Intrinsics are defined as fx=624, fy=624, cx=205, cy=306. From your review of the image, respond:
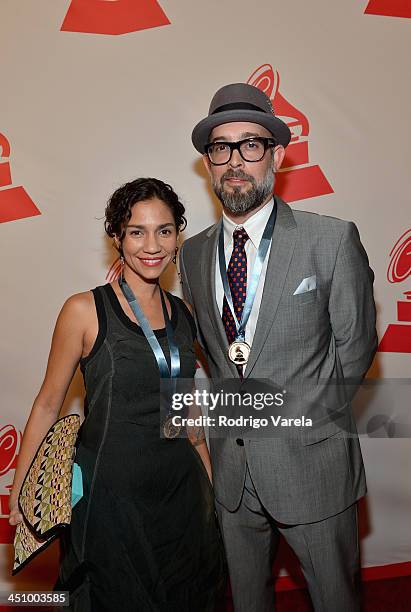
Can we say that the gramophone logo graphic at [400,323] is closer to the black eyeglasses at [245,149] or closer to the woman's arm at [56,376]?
the black eyeglasses at [245,149]

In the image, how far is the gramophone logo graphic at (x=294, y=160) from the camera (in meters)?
2.86

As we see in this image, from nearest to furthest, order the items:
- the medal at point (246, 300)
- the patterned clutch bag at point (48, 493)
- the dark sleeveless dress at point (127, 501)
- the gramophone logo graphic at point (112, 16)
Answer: the patterned clutch bag at point (48, 493)
the dark sleeveless dress at point (127, 501)
the medal at point (246, 300)
the gramophone logo graphic at point (112, 16)

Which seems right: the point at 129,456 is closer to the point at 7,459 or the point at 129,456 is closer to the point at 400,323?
the point at 7,459

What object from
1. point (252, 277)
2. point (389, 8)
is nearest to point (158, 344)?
point (252, 277)

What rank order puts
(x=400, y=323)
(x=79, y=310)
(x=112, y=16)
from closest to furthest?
(x=79, y=310) < (x=112, y=16) < (x=400, y=323)

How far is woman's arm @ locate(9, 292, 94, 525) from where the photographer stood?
184 centimetres

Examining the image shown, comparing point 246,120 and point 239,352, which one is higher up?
point 246,120

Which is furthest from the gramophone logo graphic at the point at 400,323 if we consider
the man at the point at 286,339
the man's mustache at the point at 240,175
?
the man's mustache at the point at 240,175

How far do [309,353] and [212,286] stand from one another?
0.38 meters

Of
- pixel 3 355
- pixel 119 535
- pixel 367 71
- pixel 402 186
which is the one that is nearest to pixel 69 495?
pixel 119 535

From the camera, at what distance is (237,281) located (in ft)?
6.44

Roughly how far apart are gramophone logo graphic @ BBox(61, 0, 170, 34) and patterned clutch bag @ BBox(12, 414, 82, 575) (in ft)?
5.95

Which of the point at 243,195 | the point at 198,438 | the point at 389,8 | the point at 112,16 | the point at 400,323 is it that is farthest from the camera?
the point at 400,323

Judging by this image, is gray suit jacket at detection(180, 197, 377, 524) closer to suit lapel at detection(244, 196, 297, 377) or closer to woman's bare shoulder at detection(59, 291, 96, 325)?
suit lapel at detection(244, 196, 297, 377)
